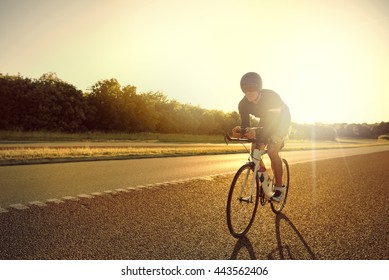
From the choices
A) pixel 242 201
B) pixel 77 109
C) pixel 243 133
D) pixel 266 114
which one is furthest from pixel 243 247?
pixel 77 109

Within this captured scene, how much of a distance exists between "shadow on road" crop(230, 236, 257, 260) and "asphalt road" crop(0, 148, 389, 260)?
0.01 metres

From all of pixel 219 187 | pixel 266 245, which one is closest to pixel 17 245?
pixel 266 245

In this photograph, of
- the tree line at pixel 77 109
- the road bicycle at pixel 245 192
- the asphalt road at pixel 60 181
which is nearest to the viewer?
the road bicycle at pixel 245 192

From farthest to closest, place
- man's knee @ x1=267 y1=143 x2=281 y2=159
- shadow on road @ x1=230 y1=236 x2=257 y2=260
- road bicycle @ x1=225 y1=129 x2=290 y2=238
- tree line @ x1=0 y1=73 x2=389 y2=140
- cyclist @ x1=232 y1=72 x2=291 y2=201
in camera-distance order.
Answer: tree line @ x1=0 y1=73 x2=389 y2=140 → man's knee @ x1=267 y1=143 x2=281 y2=159 → cyclist @ x1=232 y1=72 x2=291 y2=201 → road bicycle @ x1=225 y1=129 x2=290 y2=238 → shadow on road @ x1=230 y1=236 x2=257 y2=260

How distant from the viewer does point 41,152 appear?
16.9m

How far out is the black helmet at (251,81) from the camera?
493 centimetres

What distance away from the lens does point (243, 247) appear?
461 centimetres

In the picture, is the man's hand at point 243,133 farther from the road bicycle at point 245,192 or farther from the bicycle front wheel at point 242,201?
the bicycle front wheel at point 242,201

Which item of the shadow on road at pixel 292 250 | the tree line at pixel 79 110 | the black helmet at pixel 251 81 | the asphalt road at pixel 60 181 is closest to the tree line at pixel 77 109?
the tree line at pixel 79 110

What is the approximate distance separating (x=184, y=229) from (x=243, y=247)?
1.07 meters

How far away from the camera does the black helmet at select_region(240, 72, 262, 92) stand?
16.2ft

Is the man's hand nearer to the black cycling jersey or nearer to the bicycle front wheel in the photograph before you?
the black cycling jersey

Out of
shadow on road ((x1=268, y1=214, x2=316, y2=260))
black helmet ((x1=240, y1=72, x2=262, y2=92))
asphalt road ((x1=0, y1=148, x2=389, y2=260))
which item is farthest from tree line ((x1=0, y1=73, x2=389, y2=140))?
shadow on road ((x1=268, y1=214, x2=316, y2=260))

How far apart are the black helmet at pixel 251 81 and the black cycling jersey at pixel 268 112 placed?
0.47m
